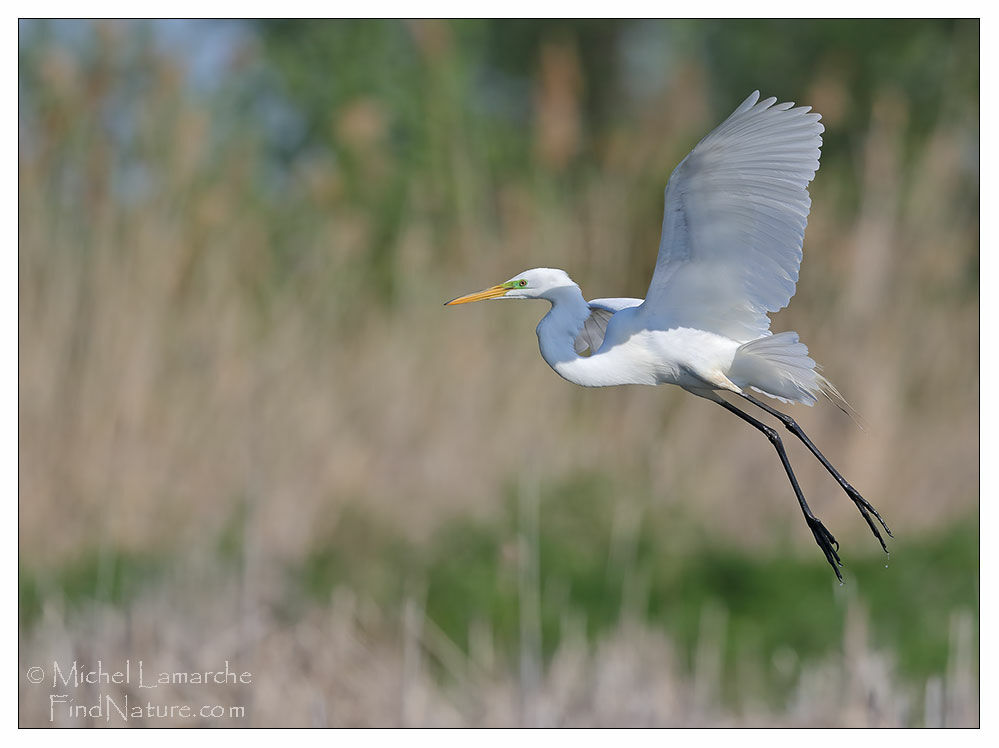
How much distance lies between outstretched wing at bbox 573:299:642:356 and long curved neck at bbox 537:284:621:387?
137mm

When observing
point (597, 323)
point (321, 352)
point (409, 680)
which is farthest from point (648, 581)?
point (597, 323)

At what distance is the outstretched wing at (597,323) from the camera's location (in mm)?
1085

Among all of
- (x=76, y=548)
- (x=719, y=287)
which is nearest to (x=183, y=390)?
(x=76, y=548)

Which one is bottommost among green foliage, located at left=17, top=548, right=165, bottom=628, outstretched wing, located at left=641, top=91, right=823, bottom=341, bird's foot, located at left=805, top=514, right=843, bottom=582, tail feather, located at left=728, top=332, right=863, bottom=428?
green foliage, located at left=17, top=548, right=165, bottom=628

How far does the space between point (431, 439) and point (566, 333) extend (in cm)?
213

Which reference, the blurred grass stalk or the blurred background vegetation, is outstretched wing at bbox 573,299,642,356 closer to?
the blurred background vegetation

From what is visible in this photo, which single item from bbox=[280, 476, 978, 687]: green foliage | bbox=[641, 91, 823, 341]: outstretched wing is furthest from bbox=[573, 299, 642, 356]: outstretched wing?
bbox=[280, 476, 978, 687]: green foliage

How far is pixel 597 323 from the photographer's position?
116 cm

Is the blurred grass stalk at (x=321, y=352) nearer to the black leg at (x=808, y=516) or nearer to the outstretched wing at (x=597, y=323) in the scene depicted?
Result: the outstretched wing at (x=597, y=323)

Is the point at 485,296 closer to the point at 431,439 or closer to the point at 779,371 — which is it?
the point at 779,371

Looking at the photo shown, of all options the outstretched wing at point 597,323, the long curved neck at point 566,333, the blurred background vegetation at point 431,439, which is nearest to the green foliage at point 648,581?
the blurred background vegetation at point 431,439

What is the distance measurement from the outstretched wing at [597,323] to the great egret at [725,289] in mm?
91

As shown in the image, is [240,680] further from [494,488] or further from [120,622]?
[494,488]

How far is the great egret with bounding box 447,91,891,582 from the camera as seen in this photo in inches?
36.9
